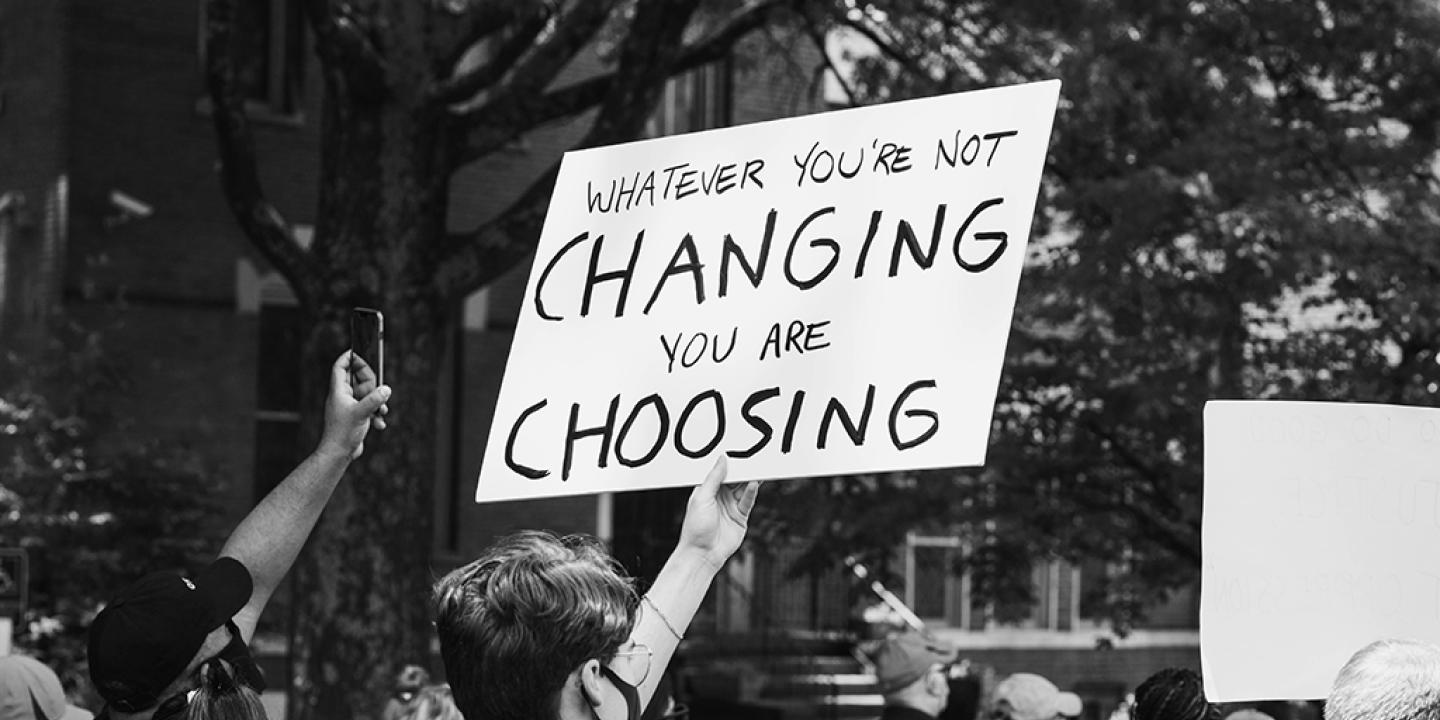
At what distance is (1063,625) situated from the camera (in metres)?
22.6

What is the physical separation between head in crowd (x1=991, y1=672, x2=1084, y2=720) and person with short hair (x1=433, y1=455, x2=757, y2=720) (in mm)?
4234

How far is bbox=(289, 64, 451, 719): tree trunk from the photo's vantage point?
10.6m

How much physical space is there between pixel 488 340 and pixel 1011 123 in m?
14.6

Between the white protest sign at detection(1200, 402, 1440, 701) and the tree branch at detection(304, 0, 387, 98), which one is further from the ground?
the tree branch at detection(304, 0, 387, 98)

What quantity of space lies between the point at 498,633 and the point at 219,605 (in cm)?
119

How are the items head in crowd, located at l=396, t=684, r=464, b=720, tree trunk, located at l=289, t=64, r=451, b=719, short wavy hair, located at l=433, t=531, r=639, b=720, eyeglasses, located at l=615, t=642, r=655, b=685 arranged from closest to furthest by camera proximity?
short wavy hair, located at l=433, t=531, r=639, b=720
eyeglasses, located at l=615, t=642, r=655, b=685
head in crowd, located at l=396, t=684, r=464, b=720
tree trunk, located at l=289, t=64, r=451, b=719

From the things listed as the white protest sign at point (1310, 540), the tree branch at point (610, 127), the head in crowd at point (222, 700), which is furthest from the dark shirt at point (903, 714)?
the tree branch at point (610, 127)

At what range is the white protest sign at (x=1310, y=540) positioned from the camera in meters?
4.16

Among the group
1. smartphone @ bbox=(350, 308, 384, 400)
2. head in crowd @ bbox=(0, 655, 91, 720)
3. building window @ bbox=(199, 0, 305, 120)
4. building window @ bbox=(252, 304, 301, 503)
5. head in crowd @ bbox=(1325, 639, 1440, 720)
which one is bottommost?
head in crowd @ bbox=(0, 655, 91, 720)

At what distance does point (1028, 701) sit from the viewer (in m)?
6.88

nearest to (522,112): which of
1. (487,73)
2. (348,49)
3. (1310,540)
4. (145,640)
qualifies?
(487,73)

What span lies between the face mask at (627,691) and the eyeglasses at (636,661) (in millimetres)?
11

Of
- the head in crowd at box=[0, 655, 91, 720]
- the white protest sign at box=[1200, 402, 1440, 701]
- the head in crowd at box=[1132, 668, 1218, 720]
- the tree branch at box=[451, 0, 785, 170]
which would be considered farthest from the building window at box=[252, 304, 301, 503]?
the white protest sign at box=[1200, 402, 1440, 701]

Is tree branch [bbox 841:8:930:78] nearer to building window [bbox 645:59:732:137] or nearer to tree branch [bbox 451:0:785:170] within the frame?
Answer: tree branch [bbox 451:0:785:170]
